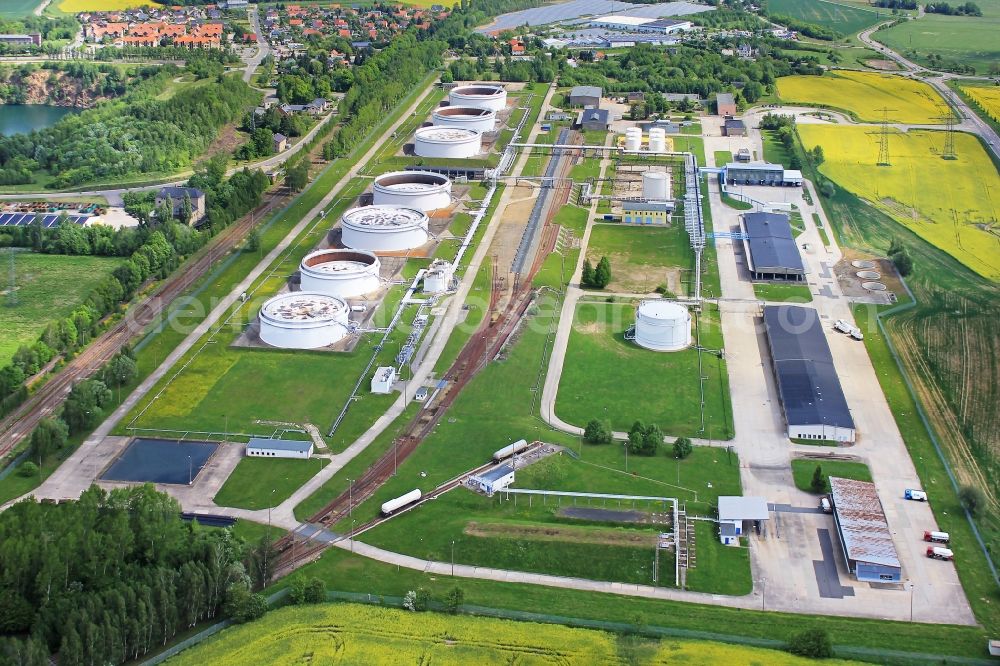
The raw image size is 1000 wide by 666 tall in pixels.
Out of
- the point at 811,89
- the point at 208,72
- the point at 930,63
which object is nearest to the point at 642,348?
the point at 811,89

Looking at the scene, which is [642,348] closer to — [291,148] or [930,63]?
[291,148]

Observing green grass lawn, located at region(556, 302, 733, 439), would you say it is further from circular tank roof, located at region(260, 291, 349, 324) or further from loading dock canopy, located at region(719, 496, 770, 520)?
circular tank roof, located at region(260, 291, 349, 324)

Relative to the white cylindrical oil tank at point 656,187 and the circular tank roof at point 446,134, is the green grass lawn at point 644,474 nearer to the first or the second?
the white cylindrical oil tank at point 656,187

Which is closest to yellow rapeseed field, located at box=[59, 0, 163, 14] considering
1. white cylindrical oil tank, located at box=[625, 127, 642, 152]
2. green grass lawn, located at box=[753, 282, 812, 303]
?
white cylindrical oil tank, located at box=[625, 127, 642, 152]

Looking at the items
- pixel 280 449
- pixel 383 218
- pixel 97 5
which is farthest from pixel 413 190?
pixel 97 5

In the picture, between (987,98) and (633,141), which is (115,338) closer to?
(633,141)
